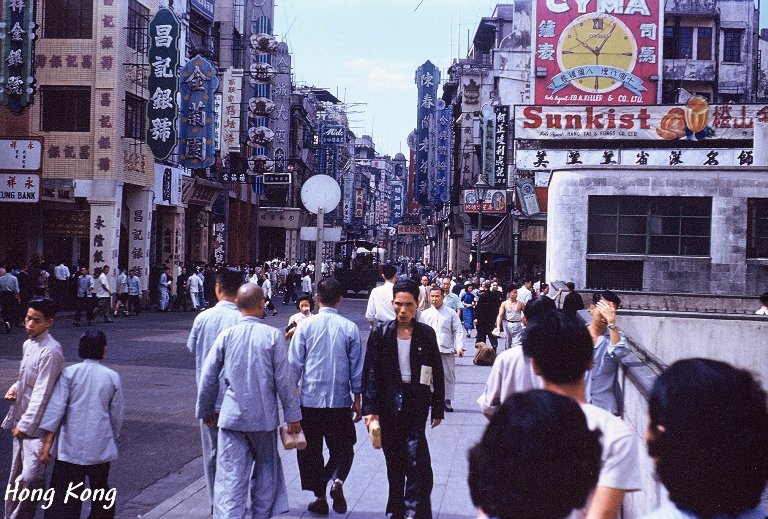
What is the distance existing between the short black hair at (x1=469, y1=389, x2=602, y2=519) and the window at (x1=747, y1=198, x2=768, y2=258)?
87.8 feet

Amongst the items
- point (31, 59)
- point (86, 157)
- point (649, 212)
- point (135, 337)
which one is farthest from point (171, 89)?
point (649, 212)

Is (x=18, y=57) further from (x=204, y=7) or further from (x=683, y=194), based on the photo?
(x=204, y=7)

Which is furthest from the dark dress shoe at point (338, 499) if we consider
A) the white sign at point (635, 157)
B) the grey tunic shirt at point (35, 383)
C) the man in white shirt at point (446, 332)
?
the white sign at point (635, 157)

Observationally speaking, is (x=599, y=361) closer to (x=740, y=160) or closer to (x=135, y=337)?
(x=135, y=337)

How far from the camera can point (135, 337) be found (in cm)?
2186

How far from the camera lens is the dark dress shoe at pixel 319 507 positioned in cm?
720

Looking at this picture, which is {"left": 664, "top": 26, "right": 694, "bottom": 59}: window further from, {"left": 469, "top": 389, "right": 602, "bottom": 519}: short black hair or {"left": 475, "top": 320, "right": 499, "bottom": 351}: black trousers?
{"left": 469, "top": 389, "right": 602, "bottom": 519}: short black hair

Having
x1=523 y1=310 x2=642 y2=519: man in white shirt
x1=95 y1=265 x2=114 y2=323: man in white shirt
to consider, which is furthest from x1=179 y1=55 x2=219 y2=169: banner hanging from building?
x1=523 y1=310 x2=642 y2=519: man in white shirt

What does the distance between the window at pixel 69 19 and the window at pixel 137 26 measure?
1.33 meters

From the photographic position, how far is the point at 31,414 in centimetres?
601

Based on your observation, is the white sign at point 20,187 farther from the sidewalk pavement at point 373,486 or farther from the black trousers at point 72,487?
the black trousers at point 72,487

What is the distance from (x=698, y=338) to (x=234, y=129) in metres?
27.7

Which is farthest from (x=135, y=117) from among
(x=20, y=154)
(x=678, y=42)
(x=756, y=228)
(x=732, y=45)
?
(x=732, y=45)

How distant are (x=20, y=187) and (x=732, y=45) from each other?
3790 cm
